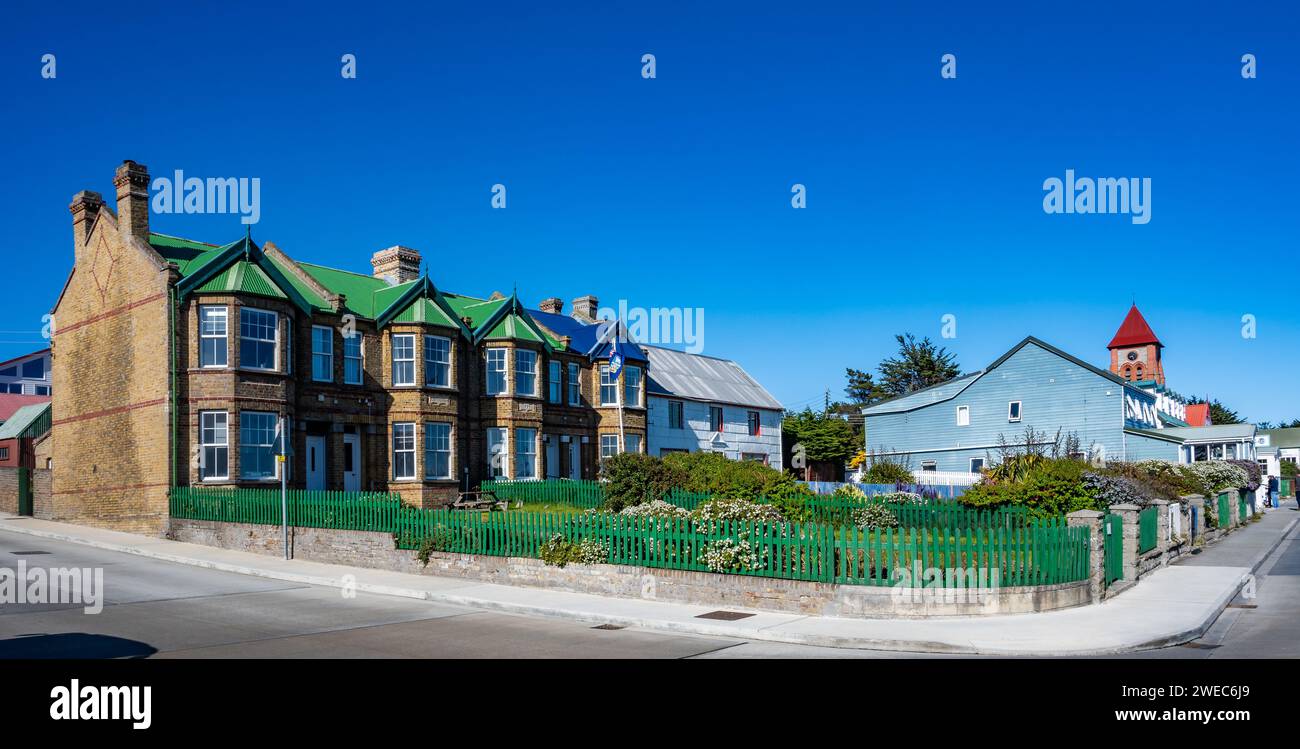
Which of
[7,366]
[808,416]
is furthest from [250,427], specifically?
[7,366]

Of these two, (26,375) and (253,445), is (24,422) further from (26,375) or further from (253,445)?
(26,375)

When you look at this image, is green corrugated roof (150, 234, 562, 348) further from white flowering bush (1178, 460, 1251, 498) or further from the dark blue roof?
white flowering bush (1178, 460, 1251, 498)

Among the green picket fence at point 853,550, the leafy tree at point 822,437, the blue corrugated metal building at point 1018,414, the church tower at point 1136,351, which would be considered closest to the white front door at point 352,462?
the green picket fence at point 853,550

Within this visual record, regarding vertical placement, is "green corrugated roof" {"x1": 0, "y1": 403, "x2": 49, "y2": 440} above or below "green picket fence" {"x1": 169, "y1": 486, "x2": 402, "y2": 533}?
above

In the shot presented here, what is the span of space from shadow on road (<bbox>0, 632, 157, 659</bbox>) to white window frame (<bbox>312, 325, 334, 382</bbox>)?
20212mm

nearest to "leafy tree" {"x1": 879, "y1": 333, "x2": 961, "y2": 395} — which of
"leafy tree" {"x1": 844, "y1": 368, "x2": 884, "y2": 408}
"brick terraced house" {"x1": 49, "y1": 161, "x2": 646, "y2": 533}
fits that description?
"leafy tree" {"x1": 844, "y1": 368, "x2": 884, "y2": 408}

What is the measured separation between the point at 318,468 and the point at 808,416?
1495 inches

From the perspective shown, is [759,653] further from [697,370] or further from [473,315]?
[697,370]

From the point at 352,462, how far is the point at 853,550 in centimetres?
2354

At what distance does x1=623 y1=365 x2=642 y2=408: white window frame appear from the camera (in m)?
44.2

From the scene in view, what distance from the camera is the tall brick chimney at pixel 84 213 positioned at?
33.8 metres

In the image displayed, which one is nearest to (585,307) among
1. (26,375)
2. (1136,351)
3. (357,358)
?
(357,358)

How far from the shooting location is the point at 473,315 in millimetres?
40031

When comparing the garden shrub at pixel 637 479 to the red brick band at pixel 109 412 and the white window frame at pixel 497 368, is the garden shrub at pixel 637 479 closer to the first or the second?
the white window frame at pixel 497 368
